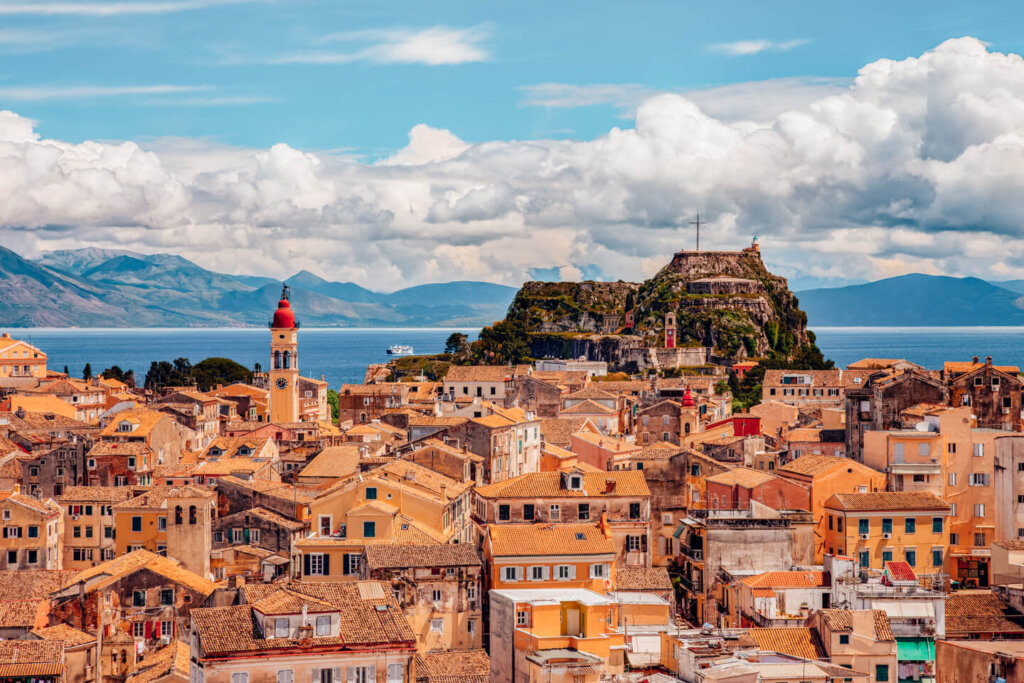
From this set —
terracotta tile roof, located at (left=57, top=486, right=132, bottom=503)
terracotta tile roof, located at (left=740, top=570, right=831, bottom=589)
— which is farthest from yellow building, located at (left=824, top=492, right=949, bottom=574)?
terracotta tile roof, located at (left=57, top=486, right=132, bottom=503)

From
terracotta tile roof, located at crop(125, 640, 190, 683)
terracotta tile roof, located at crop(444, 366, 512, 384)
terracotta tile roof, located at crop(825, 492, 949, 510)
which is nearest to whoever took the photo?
terracotta tile roof, located at crop(125, 640, 190, 683)

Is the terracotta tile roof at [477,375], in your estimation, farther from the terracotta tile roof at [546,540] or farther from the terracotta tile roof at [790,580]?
the terracotta tile roof at [790,580]

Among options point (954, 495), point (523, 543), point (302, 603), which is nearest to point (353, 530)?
point (523, 543)

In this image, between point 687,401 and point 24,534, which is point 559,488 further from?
point 687,401

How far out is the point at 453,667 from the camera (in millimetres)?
44250

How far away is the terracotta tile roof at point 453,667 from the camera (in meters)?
41.9

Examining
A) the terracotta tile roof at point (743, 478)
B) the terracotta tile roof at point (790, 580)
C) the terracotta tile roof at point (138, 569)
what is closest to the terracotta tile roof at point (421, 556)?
the terracotta tile roof at point (138, 569)

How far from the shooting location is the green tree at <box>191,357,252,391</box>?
14775 cm

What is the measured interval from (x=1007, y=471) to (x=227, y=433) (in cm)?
5547

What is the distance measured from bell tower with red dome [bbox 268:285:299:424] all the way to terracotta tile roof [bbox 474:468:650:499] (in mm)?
46123

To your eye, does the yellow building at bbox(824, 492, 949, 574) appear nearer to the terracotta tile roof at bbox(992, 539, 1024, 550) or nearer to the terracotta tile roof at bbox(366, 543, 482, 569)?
the terracotta tile roof at bbox(992, 539, 1024, 550)

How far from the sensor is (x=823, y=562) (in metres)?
55.7

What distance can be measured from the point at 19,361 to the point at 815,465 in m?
96.3

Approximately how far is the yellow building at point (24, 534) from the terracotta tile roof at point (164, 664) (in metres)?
17.5
